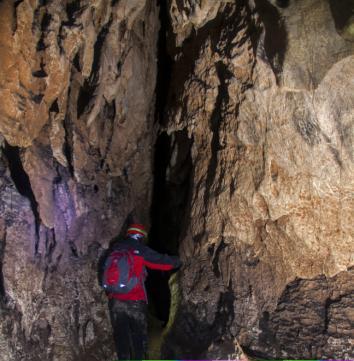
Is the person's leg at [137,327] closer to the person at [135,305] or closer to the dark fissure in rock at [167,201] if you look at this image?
the person at [135,305]

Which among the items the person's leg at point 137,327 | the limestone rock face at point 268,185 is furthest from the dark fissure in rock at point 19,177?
the limestone rock face at point 268,185

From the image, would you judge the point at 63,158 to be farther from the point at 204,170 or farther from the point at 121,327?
the point at 121,327

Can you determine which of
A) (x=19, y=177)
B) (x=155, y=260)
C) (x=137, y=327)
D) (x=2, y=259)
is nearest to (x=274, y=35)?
(x=155, y=260)

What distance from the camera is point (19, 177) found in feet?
17.3

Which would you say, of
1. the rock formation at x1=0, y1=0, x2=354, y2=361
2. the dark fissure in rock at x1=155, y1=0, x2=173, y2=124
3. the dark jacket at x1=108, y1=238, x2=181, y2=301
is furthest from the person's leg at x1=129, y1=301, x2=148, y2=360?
the dark fissure in rock at x1=155, y1=0, x2=173, y2=124

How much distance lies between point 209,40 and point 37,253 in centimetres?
339

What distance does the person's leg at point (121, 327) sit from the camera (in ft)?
15.8

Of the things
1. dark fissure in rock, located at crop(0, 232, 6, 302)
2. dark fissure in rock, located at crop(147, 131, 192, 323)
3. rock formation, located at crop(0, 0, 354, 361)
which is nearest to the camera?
rock formation, located at crop(0, 0, 354, 361)

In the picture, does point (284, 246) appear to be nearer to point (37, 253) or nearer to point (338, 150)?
point (338, 150)

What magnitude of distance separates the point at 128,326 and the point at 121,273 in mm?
733

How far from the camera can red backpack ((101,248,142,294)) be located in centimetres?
470

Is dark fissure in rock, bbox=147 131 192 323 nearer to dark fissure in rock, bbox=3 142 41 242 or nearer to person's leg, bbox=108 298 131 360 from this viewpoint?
person's leg, bbox=108 298 131 360

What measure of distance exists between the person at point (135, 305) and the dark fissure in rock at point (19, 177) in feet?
3.91

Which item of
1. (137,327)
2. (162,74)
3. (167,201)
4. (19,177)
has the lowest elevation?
(137,327)
